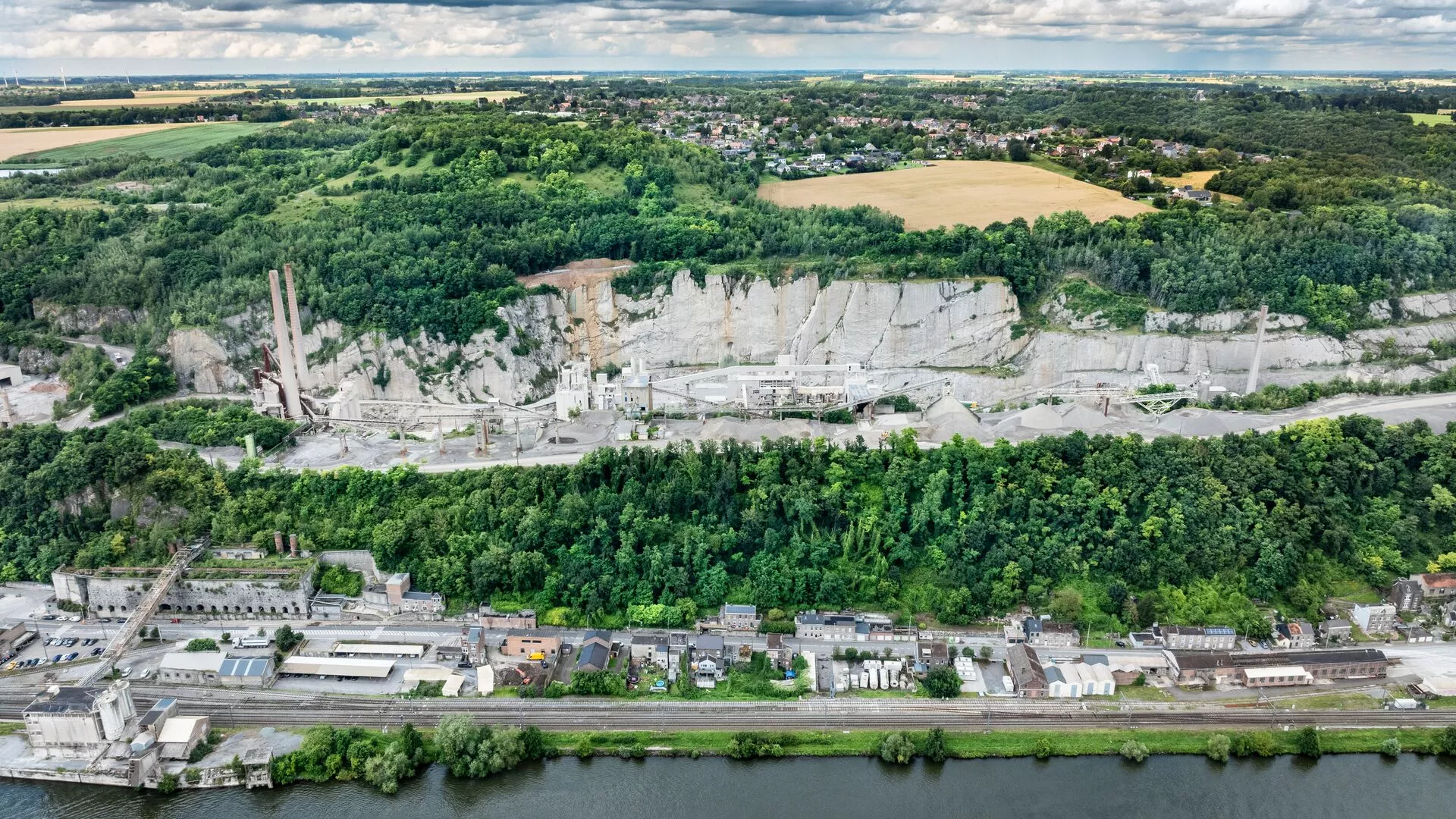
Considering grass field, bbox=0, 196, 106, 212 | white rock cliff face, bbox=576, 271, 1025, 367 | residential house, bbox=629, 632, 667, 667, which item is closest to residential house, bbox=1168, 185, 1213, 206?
white rock cliff face, bbox=576, 271, 1025, 367

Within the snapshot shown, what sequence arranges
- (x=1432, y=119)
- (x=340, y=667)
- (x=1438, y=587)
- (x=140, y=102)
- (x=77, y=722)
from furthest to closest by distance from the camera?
(x=140, y=102)
(x=1432, y=119)
(x=1438, y=587)
(x=340, y=667)
(x=77, y=722)

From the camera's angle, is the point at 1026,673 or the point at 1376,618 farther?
the point at 1376,618

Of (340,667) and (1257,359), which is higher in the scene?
(1257,359)

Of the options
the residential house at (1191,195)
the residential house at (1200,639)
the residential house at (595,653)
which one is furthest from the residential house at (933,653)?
the residential house at (1191,195)

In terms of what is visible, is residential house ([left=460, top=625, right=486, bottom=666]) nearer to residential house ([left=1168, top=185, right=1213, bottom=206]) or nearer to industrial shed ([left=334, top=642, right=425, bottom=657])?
industrial shed ([left=334, top=642, right=425, bottom=657])

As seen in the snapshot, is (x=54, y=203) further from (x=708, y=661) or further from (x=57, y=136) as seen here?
(x=708, y=661)

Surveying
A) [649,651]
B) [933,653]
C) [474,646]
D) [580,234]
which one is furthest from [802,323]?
[474,646]

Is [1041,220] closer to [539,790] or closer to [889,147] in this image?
[889,147]
